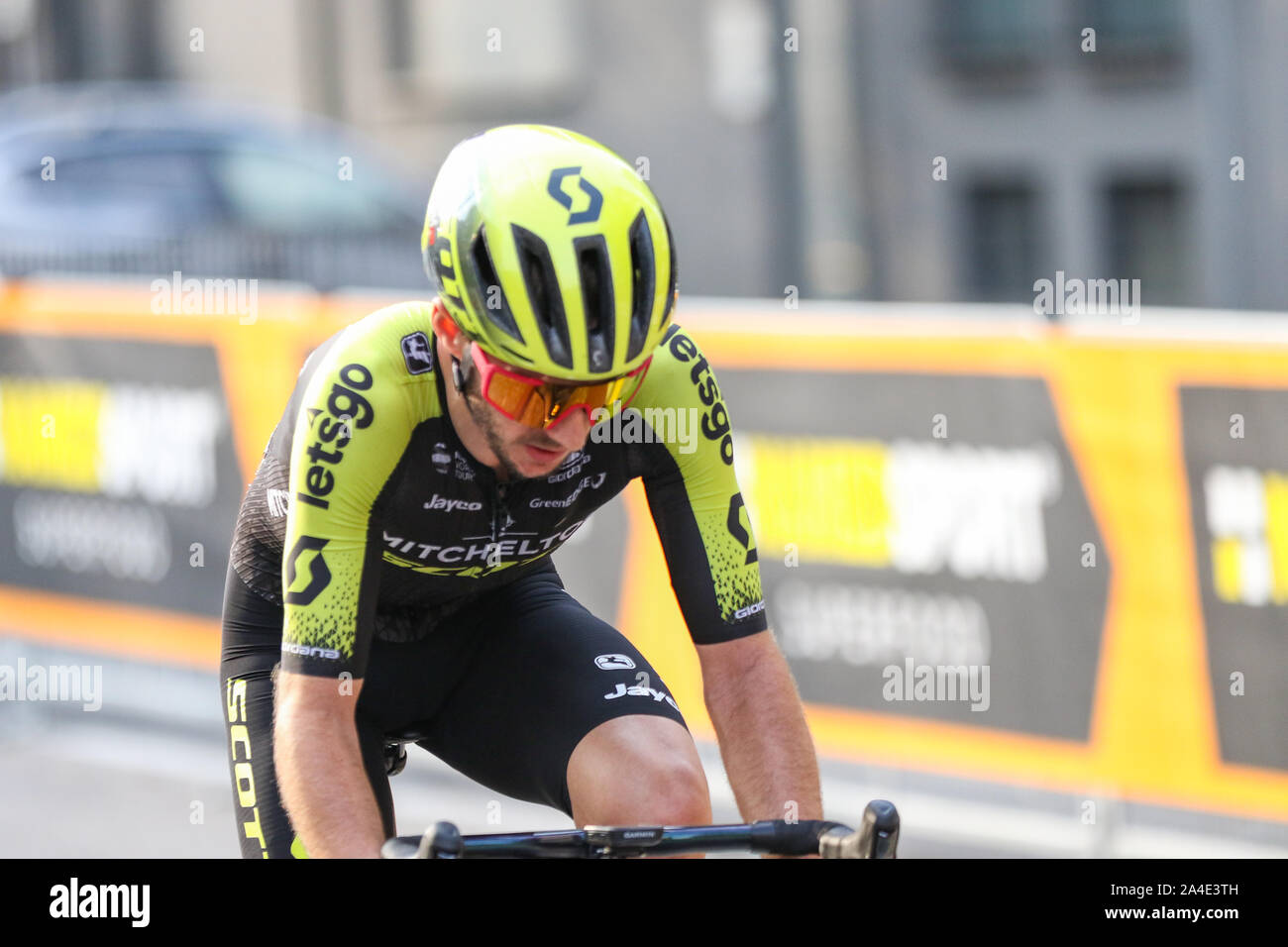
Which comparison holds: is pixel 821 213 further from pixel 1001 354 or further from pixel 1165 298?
pixel 1001 354

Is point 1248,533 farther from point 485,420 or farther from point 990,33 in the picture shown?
point 990,33

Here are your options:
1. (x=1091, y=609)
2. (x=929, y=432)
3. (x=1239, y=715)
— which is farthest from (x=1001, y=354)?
(x=1239, y=715)

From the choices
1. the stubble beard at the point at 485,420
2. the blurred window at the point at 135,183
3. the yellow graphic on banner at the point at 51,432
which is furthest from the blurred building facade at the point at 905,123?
the stubble beard at the point at 485,420

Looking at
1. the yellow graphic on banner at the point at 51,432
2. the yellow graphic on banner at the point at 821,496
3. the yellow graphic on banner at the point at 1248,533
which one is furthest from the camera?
the yellow graphic on banner at the point at 51,432

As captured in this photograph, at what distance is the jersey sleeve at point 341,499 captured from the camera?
2871 mm

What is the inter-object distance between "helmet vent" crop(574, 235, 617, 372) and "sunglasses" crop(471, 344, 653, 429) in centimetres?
5

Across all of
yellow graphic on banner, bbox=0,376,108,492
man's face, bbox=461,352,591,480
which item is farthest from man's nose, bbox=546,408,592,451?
yellow graphic on banner, bbox=0,376,108,492

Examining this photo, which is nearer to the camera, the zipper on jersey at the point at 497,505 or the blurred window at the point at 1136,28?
the zipper on jersey at the point at 497,505

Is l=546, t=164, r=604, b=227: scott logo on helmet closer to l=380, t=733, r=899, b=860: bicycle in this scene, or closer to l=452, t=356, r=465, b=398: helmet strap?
l=452, t=356, r=465, b=398: helmet strap

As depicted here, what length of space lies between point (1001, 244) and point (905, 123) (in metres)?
1.50

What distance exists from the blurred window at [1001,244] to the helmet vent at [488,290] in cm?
1465

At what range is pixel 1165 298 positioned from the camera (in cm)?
1619

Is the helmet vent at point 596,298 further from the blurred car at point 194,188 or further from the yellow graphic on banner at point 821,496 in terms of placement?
the blurred car at point 194,188

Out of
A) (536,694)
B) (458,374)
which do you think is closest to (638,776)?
(536,694)
